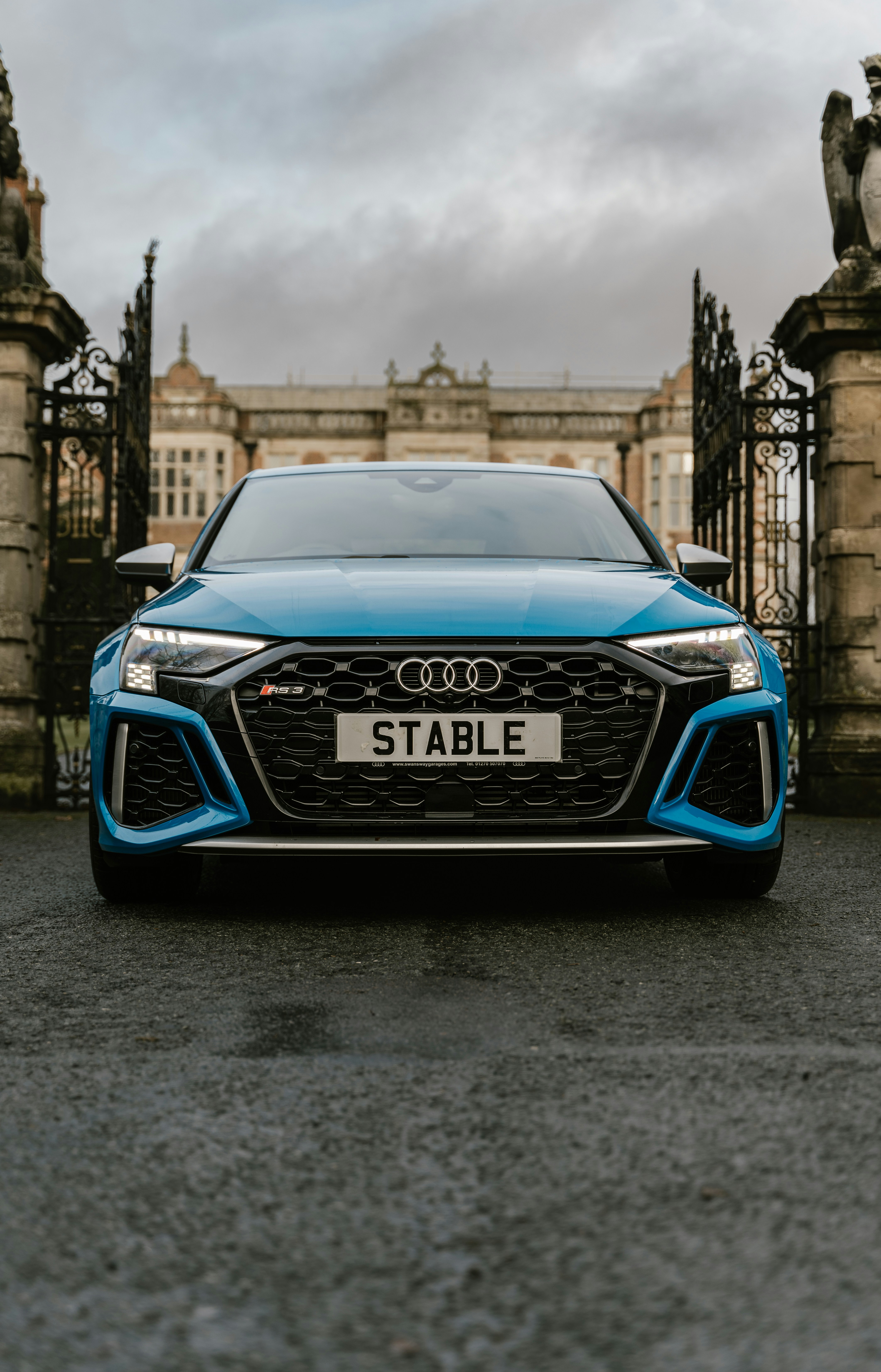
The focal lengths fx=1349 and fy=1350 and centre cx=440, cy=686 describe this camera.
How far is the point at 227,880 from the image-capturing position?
4.63 m

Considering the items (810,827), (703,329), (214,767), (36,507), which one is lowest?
(810,827)

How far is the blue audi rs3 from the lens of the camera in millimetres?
3574

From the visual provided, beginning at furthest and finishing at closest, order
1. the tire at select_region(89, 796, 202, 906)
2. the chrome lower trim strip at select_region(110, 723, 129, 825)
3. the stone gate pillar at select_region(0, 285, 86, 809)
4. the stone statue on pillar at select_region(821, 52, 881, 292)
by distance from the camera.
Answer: the stone statue on pillar at select_region(821, 52, 881, 292) → the stone gate pillar at select_region(0, 285, 86, 809) → the tire at select_region(89, 796, 202, 906) → the chrome lower trim strip at select_region(110, 723, 129, 825)

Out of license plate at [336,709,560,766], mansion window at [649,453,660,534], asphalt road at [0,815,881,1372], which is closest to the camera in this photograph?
asphalt road at [0,815,881,1372]

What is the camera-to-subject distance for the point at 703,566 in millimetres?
4641

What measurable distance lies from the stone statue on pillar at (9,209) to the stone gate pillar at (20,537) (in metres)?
0.20

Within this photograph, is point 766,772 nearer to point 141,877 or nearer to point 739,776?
point 739,776

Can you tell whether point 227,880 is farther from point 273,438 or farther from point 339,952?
point 273,438

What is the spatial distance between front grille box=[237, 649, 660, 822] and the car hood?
0.29ft

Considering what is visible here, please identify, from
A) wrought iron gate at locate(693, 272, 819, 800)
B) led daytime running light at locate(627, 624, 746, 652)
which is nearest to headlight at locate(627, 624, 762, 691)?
led daytime running light at locate(627, 624, 746, 652)

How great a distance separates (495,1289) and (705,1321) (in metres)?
0.22

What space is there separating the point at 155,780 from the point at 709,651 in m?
1.59

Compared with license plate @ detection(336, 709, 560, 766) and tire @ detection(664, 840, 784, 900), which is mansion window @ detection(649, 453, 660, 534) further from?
license plate @ detection(336, 709, 560, 766)

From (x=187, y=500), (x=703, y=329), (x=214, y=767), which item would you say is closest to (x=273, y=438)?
(x=187, y=500)
